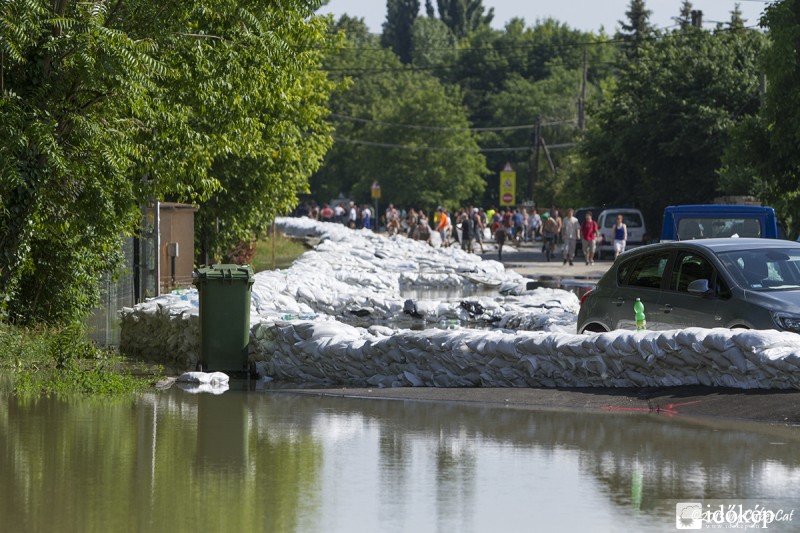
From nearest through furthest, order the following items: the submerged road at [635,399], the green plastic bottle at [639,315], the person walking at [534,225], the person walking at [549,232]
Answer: the submerged road at [635,399], the green plastic bottle at [639,315], the person walking at [549,232], the person walking at [534,225]

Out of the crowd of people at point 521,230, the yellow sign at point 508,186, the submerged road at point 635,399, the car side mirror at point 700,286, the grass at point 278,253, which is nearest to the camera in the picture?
the submerged road at point 635,399

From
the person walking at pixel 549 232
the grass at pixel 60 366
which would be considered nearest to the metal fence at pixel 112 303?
the grass at pixel 60 366

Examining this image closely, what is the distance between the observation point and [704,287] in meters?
12.8

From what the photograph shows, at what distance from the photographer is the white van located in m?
46.4

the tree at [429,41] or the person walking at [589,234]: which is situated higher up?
the tree at [429,41]

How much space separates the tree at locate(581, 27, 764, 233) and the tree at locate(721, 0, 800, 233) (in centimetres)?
1687

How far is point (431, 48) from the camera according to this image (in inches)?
5960

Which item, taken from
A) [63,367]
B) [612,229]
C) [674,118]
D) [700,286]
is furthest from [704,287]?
[674,118]

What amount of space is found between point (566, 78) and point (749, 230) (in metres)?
101

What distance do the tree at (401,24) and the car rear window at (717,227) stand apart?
14951cm

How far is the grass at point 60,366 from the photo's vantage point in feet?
41.4

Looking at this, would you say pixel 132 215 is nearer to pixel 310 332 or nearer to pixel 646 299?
pixel 310 332

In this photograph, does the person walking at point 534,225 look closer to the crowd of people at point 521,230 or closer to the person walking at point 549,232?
the crowd of people at point 521,230

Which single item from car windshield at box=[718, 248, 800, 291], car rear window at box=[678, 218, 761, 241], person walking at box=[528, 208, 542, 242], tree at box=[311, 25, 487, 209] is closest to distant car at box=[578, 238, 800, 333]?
car windshield at box=[718, 248, 800, 291]
